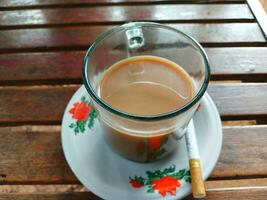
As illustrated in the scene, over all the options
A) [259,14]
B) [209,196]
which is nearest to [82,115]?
[209,196]

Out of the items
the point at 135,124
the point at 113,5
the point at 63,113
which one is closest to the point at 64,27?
the point at 113,5

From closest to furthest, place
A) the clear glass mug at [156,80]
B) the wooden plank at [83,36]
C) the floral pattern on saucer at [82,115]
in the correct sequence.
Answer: the clear glass mug at [156,80], the floral pattern on saucer at [82,115], the wooden plank at [83,36]

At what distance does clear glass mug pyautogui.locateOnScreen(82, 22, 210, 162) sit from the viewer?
1.23ft

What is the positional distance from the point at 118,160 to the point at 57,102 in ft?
0.52

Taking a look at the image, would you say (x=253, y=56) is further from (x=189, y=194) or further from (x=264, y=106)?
(x=189, y=194)

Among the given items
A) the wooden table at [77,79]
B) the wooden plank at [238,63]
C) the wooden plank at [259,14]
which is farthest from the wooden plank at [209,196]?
the wooden plank at [259,14]

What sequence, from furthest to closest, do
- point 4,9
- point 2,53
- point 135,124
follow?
point 4,9 → point 2,53 → point 135,124

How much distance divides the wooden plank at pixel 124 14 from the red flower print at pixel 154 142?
1.13 feet

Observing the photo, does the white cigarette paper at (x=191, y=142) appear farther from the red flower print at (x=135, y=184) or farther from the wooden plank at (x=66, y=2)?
the wooden plank at (x=66, y=2)

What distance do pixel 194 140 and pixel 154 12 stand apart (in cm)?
36

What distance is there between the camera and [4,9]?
72cm

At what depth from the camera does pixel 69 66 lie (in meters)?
0.58

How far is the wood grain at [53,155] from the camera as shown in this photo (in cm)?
44

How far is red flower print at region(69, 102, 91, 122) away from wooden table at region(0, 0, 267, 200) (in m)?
0.03
